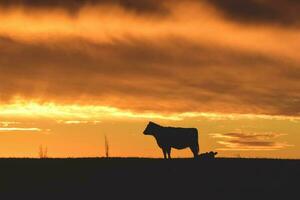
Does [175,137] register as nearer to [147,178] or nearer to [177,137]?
[177,137]

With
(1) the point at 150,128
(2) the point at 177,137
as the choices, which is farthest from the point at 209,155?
(1) the point at 150,128

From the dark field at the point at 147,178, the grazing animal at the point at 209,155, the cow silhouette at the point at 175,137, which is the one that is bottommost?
the dark field at the point at 147,178

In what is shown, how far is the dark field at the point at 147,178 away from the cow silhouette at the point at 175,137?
7.95 metres

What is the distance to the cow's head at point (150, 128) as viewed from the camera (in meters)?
45.4

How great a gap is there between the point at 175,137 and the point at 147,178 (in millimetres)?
14873

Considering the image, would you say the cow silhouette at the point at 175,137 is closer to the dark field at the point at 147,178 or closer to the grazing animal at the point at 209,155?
the grazing animal at the point at 209,155

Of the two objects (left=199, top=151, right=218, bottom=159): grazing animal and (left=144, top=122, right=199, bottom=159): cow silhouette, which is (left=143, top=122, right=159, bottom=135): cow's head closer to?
(left=144, top=122, right=199, bottom=159): cow silhouette

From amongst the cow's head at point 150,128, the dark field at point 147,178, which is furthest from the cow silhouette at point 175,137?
the dark field at point 147,178

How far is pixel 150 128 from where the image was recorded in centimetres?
4569

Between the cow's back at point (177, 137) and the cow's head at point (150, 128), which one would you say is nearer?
the cow's back at point (177, 137)

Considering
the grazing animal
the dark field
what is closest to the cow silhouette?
the grazing animal

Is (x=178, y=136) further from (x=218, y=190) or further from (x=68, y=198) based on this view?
(x=68, y=198)

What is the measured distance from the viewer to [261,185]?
29.0 meters

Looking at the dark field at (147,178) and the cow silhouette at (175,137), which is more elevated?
the cow silhouette at (175,137)
